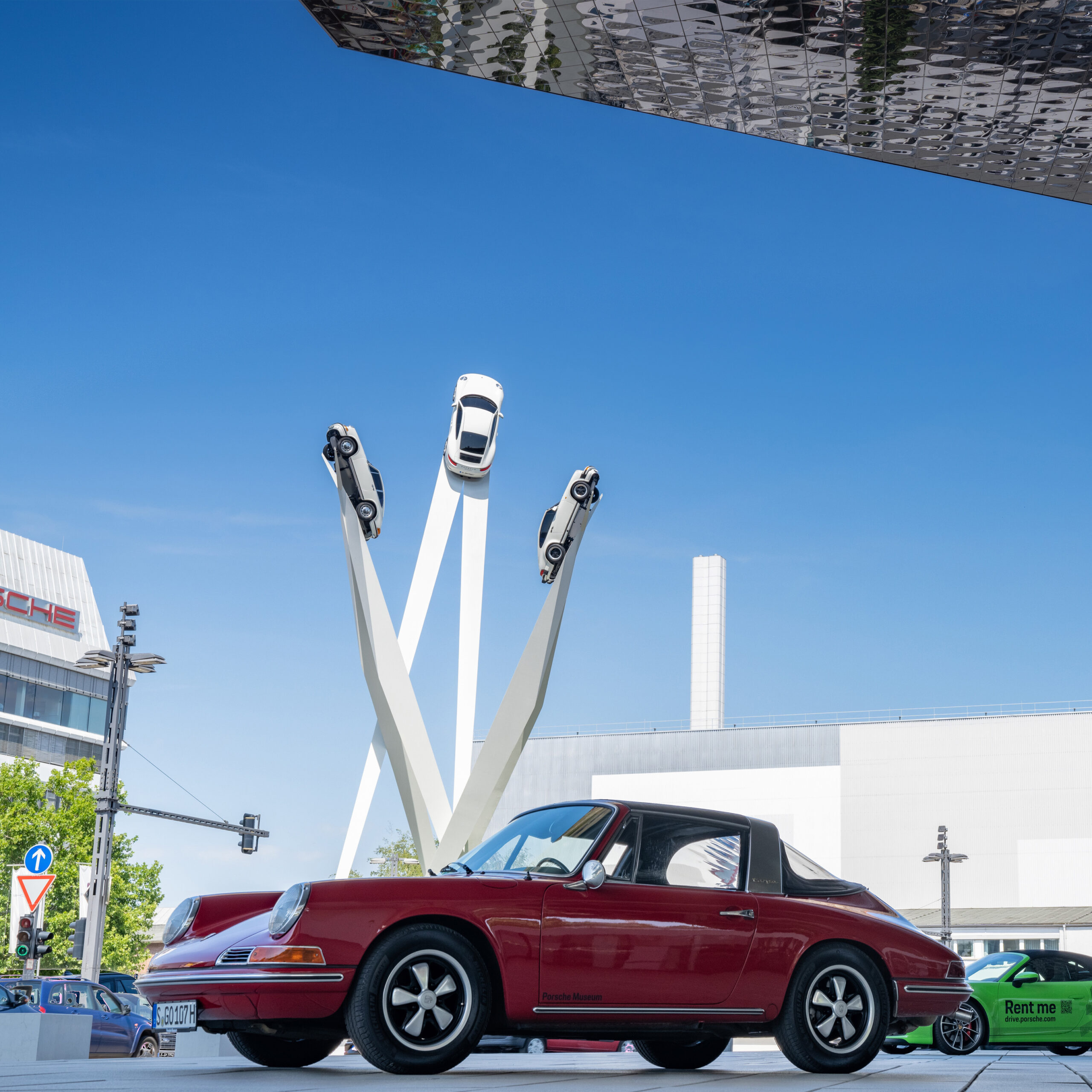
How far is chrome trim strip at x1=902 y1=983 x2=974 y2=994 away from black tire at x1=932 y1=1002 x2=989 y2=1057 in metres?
7.88

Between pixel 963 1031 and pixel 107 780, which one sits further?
pixel 107 780

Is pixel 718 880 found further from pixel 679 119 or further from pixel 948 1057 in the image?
pixel 679 119

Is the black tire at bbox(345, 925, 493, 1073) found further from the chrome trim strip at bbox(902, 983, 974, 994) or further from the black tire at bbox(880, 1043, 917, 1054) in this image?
the black tire at bbox(880, 1043, 917, 1054)

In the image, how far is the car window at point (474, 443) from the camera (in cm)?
2436

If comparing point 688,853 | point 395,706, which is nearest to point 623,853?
point 688,853

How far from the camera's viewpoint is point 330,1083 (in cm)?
527

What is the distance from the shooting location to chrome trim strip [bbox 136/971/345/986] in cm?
565

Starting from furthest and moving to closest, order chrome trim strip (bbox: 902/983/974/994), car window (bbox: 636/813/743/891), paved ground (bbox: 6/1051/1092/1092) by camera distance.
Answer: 1. chrome trim strip (bbox: 902/983/974/994)
2. car window (bbox: 636/813/743/891)
3. paved ground (bbox: 6/1051/1092/1092)

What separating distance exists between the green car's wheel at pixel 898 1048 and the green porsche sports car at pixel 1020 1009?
15mm

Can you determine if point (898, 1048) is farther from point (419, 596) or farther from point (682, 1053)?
point (419, 596)

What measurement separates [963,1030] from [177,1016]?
11.1m

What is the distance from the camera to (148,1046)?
19.6 m

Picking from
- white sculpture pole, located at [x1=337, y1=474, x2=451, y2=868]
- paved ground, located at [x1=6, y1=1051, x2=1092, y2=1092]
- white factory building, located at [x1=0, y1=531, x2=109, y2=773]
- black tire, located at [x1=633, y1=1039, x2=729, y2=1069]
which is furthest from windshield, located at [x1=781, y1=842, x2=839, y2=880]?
white factory building, located at [x1=0, y1=531, x2=109, y2=773]

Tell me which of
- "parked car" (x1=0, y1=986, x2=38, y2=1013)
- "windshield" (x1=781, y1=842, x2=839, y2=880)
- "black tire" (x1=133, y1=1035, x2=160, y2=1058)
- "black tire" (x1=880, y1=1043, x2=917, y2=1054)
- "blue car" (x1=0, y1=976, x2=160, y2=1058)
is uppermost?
"windshield" (x1=781, y1=842, x2=839, y2=880)
